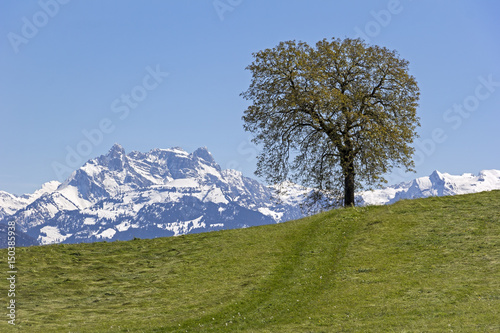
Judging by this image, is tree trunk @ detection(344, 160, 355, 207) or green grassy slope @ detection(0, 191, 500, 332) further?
tree trunk @ detection(344, 160, 355, 207)

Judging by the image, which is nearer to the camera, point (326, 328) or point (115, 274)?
point (326, 328)

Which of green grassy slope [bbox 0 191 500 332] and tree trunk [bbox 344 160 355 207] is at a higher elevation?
tree trunk [bbox 344 160 355 207]

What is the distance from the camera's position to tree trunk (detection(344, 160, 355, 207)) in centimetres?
5194

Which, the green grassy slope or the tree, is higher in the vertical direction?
the tree

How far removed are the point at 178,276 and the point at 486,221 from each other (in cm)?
2530

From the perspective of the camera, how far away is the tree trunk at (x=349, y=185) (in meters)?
51.9

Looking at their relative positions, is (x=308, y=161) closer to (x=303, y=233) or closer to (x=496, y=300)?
(x=303, y=233)

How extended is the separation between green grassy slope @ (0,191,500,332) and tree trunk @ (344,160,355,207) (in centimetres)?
506

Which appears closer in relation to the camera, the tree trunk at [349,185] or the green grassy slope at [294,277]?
the green grassy slope at [294,277]

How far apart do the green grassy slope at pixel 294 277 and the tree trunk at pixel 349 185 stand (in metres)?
5.06

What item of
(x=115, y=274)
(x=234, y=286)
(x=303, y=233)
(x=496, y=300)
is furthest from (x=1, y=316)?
(x=496, y=300)

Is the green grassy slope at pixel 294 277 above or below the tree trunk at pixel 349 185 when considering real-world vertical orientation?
below

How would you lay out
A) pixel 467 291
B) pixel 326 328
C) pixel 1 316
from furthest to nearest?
pixel 1 316 < pixel 467 291 < pixel 326 328

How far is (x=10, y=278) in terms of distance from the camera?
116 ft
